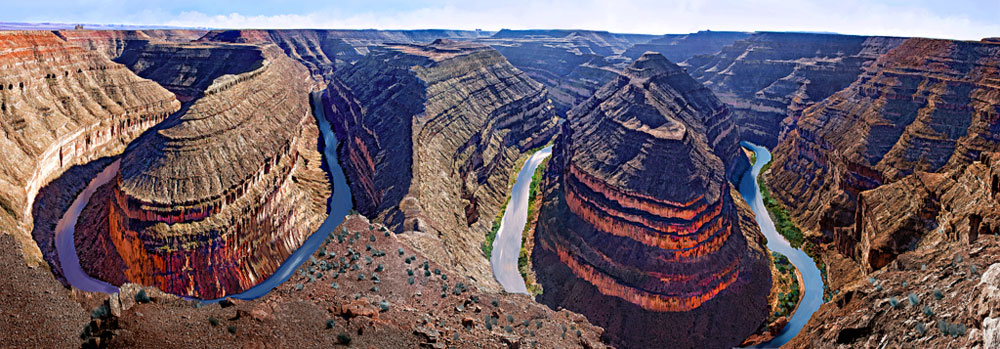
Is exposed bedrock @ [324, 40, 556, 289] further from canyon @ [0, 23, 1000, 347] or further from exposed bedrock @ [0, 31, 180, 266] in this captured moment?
exposed bedrock @ [0, 31, 180, 266]

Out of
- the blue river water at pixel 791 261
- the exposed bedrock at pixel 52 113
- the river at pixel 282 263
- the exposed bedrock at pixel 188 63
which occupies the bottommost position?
the blue river water at pixel 791 261

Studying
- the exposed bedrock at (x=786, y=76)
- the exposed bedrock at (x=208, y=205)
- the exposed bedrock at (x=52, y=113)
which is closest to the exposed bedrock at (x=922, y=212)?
the exposed bedrock at (x=786, y=76)

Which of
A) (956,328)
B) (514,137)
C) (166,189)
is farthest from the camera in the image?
(514,137)

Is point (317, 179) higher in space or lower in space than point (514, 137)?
lower

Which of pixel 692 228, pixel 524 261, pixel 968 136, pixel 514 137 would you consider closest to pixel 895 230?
pixel 692 228

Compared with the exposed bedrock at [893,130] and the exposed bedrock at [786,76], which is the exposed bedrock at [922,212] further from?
the exposed bedrock at [786,76]

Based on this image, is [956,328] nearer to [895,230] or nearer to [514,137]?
[895,230]
